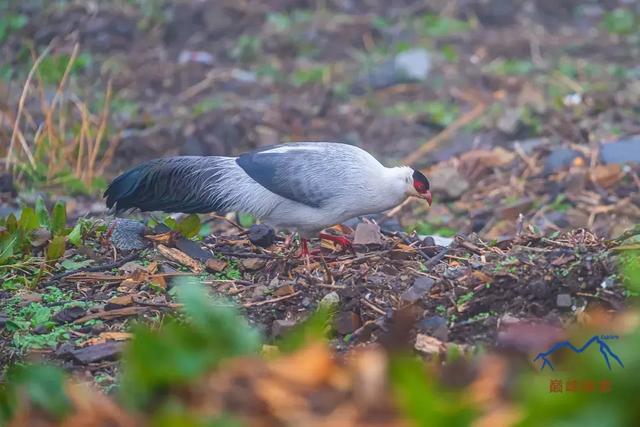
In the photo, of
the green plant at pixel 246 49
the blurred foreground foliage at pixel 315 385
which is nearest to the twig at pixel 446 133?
the green plant at pixel 246 49

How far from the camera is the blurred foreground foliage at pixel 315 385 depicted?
2301mm

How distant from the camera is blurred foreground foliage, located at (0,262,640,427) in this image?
7.55 ft

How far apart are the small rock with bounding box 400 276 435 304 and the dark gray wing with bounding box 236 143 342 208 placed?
878 millimetres

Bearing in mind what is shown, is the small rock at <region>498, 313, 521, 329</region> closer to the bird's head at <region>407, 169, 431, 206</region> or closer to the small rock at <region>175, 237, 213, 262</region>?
the bird's head at <region>407, 169, 431, 206</region>

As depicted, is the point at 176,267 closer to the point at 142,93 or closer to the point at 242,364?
the point at 242,364

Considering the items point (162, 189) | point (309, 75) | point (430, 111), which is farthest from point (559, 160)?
point (162, 189)

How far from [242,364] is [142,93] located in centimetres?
838

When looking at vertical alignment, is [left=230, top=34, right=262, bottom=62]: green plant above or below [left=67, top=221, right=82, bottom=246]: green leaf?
below

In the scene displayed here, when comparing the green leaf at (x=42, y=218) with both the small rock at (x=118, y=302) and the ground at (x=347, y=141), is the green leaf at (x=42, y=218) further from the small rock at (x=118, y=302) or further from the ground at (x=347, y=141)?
the small rock at (x=118, y=302)

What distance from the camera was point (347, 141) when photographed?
9.21 meters

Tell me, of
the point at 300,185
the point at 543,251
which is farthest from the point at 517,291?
the point at 300,185

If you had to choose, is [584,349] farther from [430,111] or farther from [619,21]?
[619,21]

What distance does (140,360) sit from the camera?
2551 mm

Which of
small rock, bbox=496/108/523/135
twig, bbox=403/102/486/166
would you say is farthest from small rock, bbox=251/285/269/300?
small rock, bbox=496/108/523/135
